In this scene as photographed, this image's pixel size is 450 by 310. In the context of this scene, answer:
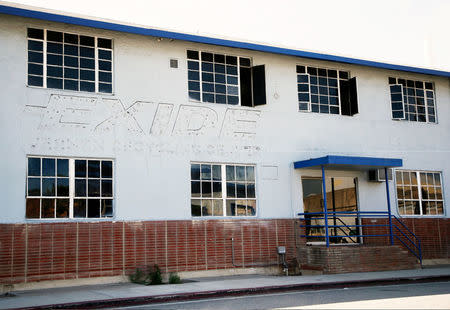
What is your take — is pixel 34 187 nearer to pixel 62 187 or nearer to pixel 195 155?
pixel 62 187

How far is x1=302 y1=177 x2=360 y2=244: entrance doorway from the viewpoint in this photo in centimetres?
1862

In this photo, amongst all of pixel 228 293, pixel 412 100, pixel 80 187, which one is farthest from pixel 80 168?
pixel 412 100

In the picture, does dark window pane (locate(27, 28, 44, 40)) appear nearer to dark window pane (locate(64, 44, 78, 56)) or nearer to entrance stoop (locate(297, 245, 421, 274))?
Result: dark window pane (locate(64, 44, 78, 56))

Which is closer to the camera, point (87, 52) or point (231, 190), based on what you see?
point (87, 52)

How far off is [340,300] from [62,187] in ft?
25.1

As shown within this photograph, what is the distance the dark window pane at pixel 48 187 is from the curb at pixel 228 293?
13.7 feet

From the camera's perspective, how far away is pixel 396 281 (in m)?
14.7

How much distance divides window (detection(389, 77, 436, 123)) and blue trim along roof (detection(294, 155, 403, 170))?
3157 millimetres

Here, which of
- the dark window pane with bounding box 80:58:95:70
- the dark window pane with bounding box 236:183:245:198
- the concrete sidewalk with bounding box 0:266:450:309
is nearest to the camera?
the concrete sidewalk with bounding box 0:266:450:309

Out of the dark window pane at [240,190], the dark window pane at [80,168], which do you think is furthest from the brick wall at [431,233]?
the dark window pane at [80,168]

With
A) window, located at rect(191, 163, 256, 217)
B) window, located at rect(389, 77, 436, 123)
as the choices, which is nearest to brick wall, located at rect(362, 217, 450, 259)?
window, located at rect(389, 77, 436, 123)

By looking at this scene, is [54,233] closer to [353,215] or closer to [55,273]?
[55,273]

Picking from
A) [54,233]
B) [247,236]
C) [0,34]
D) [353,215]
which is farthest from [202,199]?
[0,34]

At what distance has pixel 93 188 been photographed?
14680 millimetres
